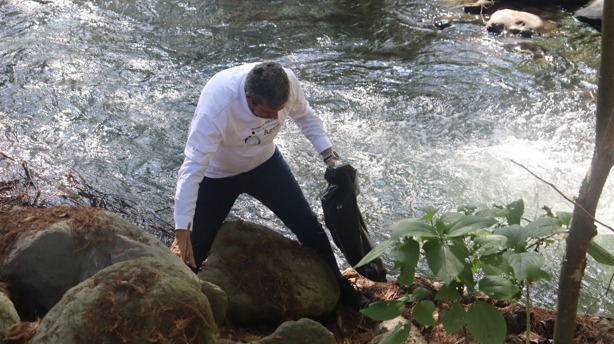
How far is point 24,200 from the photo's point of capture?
5266 millimetres

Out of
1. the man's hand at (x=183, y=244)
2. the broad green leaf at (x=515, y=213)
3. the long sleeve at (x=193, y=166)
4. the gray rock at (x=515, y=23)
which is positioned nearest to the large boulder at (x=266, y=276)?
the man's hand at (x=183, y=244)

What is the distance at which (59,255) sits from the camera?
3.65m

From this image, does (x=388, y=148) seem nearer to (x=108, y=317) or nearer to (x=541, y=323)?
(x=541, y=323)

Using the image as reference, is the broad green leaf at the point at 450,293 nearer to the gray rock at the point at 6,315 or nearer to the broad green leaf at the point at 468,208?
the broad green leaf at the point at 468,208

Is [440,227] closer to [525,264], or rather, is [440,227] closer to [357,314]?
[525,264]

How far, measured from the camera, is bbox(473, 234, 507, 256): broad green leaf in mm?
2441

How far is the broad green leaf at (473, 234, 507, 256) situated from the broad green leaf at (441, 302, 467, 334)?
0.23m

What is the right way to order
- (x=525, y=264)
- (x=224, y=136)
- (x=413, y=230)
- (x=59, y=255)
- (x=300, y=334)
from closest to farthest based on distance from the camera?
(x=525, y=264), (x=413, y=230), (x=300, y=334), (x=59, y=255), (x=224, y=136)

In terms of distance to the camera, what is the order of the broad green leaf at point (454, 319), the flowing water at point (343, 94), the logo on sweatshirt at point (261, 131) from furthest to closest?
the flowing water at point (343, 94)
the logo on sweatshirt at point (261, 131)
the broad green leaf at point (454, 319)

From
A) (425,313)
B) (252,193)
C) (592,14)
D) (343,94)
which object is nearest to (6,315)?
(252,193)

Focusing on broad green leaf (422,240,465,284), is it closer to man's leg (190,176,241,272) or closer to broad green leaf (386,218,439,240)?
broad green leaf (386,218,439,240)

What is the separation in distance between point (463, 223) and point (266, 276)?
2113 mm

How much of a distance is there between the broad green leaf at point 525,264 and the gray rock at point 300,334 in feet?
4.70

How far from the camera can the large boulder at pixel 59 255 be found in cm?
361
